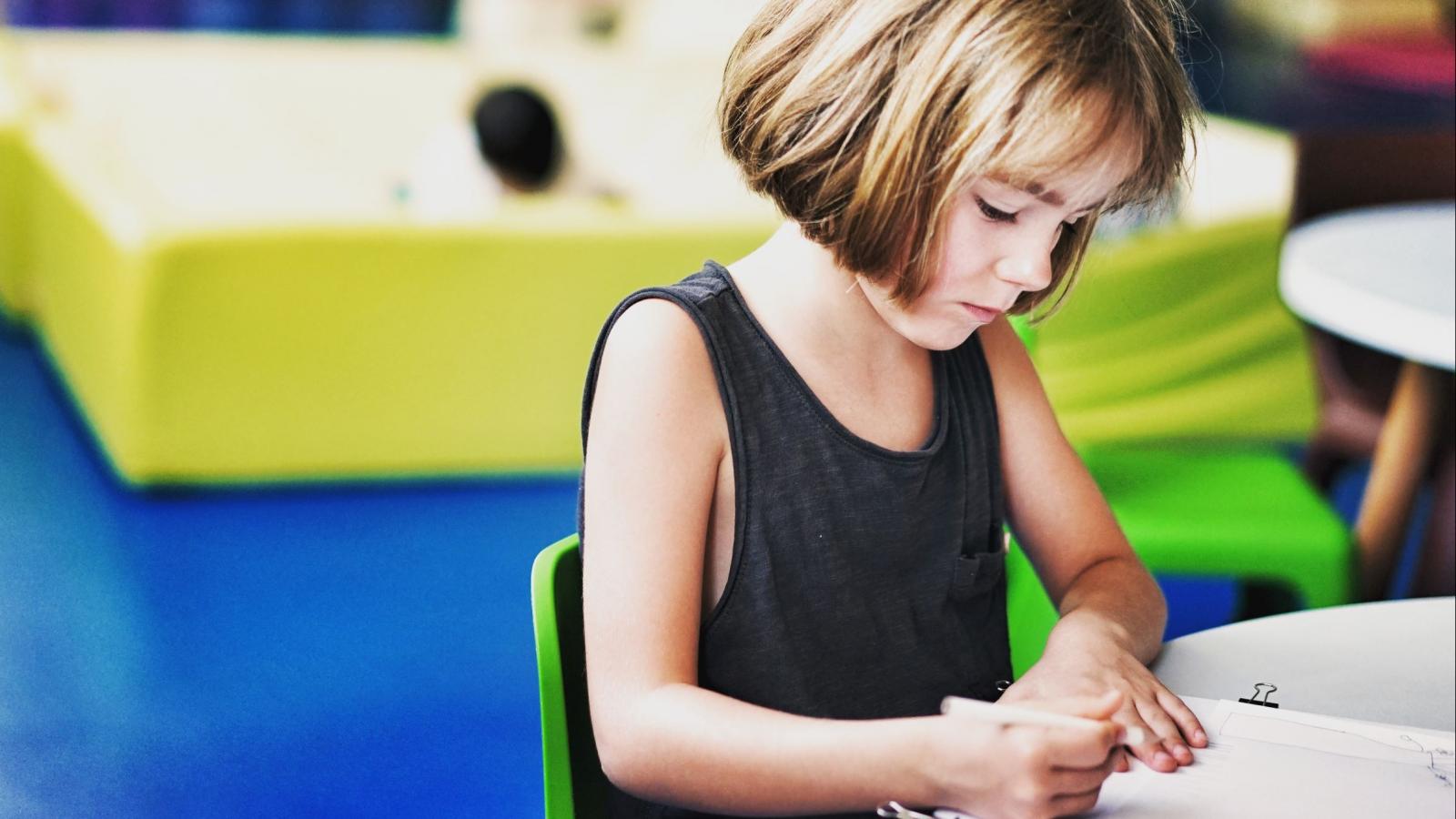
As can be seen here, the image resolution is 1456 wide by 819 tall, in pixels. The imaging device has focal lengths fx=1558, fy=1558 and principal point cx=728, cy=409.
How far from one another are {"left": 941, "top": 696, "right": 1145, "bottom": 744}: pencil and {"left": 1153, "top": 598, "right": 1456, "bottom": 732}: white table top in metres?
0.23

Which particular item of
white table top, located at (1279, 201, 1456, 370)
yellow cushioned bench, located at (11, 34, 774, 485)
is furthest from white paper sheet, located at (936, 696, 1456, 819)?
yellow cushioned bench, located at (11, 34, 774, 485)

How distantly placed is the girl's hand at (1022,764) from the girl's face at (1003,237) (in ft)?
0.88

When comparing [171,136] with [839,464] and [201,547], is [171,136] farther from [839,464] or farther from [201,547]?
[839,464]

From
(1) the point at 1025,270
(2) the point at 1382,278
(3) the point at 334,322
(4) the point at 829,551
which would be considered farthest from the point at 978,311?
(3) the point at 334,322

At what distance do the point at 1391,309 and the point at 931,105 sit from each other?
0.96 metres

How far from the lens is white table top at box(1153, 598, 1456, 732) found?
97 centimetres

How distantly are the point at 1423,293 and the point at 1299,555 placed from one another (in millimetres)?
335

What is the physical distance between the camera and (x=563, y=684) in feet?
3.34

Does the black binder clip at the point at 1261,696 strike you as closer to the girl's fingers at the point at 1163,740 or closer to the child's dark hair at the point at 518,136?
the girl's fingers at the point at 1163,740

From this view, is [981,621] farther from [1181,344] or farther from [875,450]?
[1181,344]

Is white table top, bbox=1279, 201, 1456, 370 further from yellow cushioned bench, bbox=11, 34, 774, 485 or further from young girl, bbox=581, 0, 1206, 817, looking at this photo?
yellow cushioned bench, bbox=11, 34, 774, 485

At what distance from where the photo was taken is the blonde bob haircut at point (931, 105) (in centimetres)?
88

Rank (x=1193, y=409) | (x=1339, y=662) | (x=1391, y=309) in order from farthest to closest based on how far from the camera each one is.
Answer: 1. (x=1193, y=409)
2. (x=1391, y=309)
3. (x=1339, y=662)

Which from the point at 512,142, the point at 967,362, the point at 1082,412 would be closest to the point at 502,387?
the point at 512,142
